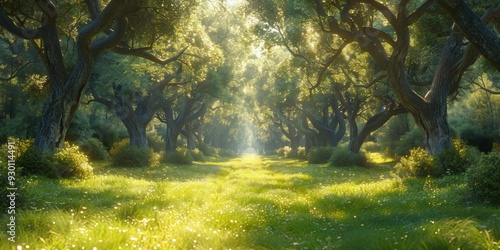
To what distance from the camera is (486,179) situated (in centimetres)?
1050

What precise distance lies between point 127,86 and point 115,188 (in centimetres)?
2230

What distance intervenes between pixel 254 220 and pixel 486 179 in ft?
21.8

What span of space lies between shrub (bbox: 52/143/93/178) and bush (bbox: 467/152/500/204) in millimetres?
15663

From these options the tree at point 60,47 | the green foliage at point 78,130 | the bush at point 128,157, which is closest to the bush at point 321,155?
the bush at point 128,157

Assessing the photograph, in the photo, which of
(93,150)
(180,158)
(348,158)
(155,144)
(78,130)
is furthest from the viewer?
(155,144)

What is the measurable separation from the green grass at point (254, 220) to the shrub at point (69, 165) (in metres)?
1.36

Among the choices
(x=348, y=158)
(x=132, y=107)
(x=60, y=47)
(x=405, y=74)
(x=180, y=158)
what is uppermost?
(x=60, y=47)

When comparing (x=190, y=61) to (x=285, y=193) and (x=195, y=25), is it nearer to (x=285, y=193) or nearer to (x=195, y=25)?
(x=195, y=25)

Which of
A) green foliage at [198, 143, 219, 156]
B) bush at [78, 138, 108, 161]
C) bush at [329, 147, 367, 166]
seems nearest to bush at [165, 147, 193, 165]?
bush at [78, 138, 108, 161]

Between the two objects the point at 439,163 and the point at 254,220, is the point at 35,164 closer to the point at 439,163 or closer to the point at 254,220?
the point at 254,220

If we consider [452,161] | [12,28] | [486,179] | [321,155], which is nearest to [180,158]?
[321,155]

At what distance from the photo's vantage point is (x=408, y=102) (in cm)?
1841

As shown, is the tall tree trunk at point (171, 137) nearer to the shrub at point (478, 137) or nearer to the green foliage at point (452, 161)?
the shrub at point (478, 137)

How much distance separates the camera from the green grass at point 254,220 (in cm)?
588
